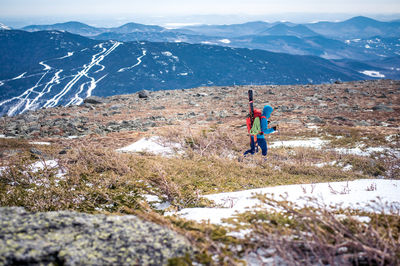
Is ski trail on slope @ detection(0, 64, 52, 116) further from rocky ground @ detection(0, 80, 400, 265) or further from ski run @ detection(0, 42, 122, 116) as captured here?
rocky ground @ detection(0, 80, 400, 265)

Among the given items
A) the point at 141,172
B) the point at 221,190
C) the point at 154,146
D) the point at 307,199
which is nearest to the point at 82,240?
the point at 307,199

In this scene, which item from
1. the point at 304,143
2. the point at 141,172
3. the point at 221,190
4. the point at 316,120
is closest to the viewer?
the point at 221,190

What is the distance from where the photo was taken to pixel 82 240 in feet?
6.63

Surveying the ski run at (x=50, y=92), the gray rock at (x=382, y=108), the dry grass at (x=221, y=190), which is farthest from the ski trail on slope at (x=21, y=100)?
the gray rock at (x=382, y=108)

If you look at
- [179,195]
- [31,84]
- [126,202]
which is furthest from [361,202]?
[31,84]

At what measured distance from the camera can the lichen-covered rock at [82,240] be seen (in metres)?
1.80

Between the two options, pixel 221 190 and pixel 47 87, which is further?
pixel 47 87

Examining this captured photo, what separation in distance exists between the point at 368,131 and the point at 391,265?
39.2 ft

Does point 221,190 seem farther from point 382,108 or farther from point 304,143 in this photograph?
point 382,108

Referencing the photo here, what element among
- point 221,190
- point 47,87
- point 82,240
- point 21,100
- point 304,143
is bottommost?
point 21,100

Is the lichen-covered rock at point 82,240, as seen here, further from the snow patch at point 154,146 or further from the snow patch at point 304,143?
the snow patch at point 304,143

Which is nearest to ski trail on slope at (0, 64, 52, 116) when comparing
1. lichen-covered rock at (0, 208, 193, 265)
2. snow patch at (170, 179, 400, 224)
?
snow patch at (170, 179, 400, 224)

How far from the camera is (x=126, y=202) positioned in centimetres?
402

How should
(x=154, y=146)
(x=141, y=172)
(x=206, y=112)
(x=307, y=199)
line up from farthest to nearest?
(x=206, y=112)
(x=154, y=146)
(x=141, y=172)
(x=307, y=199)
